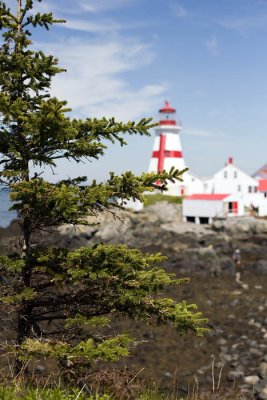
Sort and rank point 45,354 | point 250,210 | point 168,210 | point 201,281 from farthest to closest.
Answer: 1. point 250,210
2. point 168,210
3. point 201,281
4. point 45,354

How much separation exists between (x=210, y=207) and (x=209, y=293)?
23.4 meters

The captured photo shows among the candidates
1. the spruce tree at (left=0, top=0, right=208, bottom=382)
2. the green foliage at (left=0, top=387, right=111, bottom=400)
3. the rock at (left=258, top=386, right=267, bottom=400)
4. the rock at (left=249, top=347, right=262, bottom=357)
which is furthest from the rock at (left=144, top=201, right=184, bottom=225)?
the green foliage at (left=0, top=387, right=111, bottom=400)

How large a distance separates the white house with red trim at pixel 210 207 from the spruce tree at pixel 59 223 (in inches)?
1709

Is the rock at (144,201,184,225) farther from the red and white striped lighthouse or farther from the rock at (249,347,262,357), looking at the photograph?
the rock at (249,347,262,357)

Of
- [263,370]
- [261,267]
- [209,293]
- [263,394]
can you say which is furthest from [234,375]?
[261,267]

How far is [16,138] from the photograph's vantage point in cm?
801

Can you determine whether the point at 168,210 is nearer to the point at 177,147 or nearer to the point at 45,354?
the point at 177,147

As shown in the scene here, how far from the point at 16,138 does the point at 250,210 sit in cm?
4937

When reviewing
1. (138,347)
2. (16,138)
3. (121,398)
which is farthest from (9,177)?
(138,347)

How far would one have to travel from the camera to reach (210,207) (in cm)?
5128

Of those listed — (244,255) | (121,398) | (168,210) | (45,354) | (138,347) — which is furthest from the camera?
(168,210)

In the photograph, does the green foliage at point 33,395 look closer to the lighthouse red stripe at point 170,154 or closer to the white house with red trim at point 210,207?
the white house with red trim at point 210,207

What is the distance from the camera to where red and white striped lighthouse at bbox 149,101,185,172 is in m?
56.9

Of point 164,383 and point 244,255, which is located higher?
point 244,255
